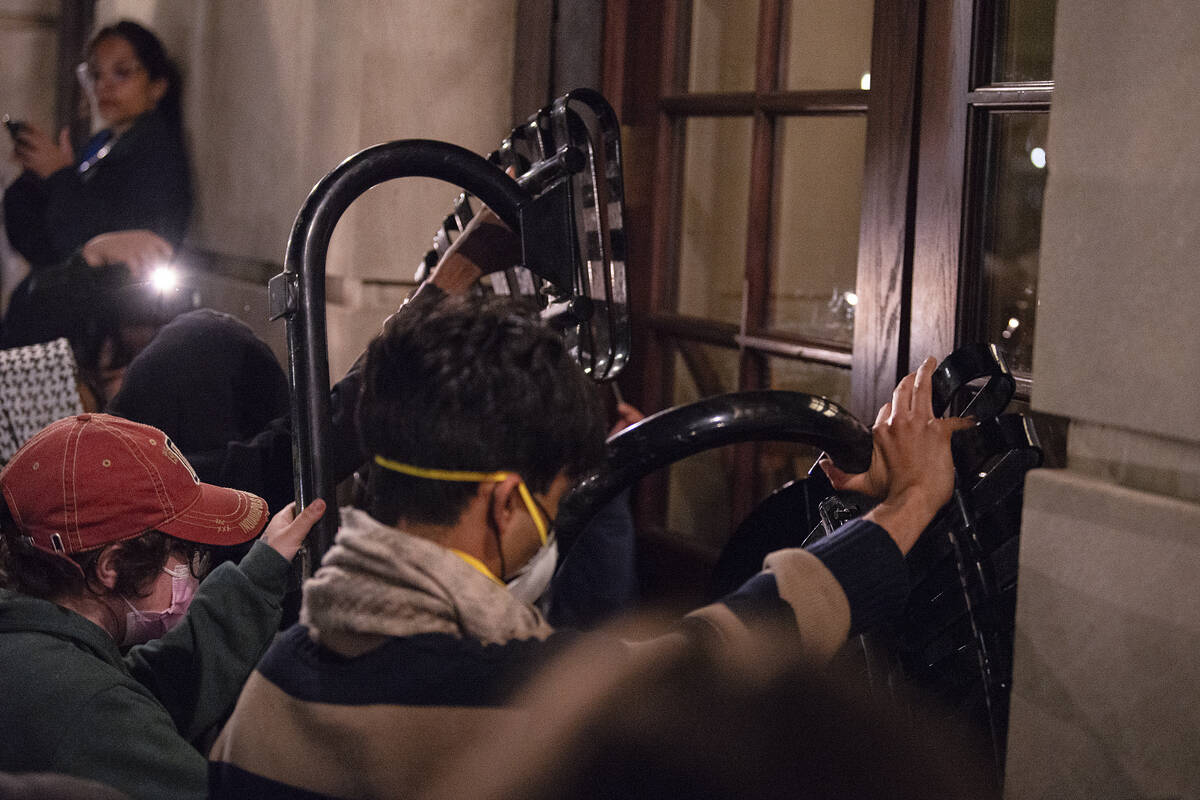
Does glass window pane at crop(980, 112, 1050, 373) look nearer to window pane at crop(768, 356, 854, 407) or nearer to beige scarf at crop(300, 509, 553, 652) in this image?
window pane at crop(768, 356, 854, 407)

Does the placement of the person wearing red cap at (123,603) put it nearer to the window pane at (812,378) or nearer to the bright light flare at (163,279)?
the window pane at (812,378)

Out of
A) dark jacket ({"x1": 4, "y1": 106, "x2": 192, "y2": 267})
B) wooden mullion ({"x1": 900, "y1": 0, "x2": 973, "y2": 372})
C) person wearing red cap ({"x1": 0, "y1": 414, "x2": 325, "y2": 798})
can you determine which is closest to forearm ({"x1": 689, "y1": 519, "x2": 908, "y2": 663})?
person wearing red cap ({"x1": 0, "y1": 414, "x2": 325, "y2": 798})

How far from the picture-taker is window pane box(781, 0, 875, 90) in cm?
193

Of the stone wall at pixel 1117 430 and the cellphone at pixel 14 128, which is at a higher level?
the cellphone at pixel 14 128

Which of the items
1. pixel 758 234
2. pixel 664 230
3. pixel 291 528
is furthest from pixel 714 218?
pixel 291 528

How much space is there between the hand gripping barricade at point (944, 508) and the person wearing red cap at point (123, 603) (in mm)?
447

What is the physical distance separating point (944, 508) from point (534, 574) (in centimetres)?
41

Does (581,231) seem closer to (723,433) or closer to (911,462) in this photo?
(723,433)

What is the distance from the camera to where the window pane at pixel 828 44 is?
75.9 inches

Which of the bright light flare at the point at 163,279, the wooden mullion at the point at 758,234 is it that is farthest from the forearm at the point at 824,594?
the bright light flare at the point at 163,279

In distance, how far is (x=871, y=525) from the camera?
112cm

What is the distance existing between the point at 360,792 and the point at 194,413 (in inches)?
50.8

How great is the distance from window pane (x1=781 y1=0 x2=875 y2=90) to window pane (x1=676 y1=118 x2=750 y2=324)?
21cm

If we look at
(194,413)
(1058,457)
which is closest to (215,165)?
(194,413)
